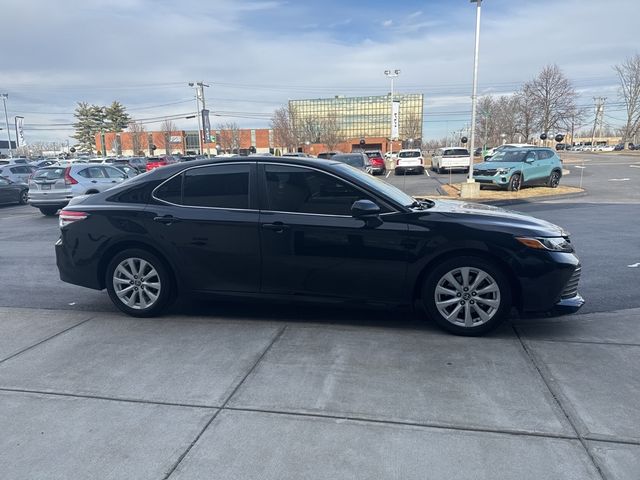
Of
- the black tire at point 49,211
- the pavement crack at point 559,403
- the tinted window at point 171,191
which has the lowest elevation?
the pavement crack at point 559,403

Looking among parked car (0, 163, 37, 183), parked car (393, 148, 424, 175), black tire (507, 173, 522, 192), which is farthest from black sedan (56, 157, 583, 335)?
parked car (393, 148, 424, 175)

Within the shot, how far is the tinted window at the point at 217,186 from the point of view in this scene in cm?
487

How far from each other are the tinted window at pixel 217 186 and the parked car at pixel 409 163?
28.0 metres

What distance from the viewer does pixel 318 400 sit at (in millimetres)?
3350

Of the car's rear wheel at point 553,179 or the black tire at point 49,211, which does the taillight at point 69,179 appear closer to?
the black tire at point 49,211

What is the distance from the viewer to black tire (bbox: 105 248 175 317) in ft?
16.4

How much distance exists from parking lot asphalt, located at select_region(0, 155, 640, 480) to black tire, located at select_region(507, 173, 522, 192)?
1325 centimetres

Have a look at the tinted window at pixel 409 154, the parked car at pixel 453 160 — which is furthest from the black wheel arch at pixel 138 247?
the tinted window at pixel 409 154

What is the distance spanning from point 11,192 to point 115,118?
9019cm

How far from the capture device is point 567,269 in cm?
431

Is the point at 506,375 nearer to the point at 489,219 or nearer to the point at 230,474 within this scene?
the point at 489,219

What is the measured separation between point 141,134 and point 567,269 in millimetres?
98348

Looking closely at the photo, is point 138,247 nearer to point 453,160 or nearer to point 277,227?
point 277,227

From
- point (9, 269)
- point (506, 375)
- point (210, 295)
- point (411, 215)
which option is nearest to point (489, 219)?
point (411, 215)
